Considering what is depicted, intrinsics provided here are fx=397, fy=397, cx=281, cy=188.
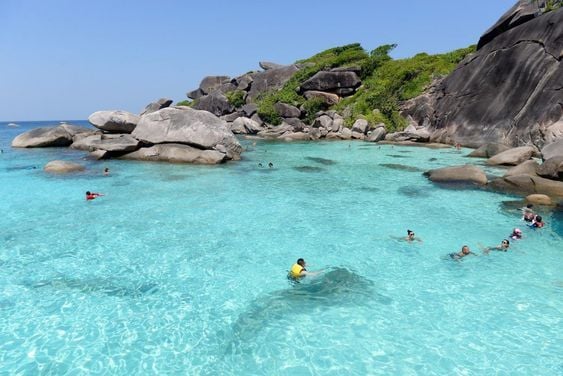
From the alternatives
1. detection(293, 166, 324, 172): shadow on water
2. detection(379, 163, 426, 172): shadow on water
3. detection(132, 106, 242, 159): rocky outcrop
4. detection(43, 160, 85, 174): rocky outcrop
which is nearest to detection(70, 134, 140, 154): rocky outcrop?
detection(132, 106, 242, 159): rocky outcrop

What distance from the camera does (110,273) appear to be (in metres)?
10.5

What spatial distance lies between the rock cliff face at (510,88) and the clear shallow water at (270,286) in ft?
44.0

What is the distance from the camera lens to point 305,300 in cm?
918

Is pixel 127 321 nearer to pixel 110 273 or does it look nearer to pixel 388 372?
pixel 110 273

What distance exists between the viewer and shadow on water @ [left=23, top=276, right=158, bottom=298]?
31.0 ft

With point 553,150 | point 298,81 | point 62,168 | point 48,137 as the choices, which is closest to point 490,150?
point 553,150

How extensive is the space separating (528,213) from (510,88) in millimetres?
20662

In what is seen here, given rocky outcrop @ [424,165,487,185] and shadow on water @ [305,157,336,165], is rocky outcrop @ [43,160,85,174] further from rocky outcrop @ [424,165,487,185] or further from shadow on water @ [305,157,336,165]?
rocky outcrop @ [424,165,487,185]

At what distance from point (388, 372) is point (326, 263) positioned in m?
4.64

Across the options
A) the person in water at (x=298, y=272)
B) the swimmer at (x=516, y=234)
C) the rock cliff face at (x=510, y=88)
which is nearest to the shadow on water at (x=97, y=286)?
the person in water at (x=298, y=272)

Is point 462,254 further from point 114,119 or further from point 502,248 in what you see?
point 114,119

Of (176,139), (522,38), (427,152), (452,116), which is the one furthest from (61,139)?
(522,38)

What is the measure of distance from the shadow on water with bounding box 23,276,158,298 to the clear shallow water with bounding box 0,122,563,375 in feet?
0.16

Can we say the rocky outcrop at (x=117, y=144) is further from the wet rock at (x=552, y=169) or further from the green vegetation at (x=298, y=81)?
the green vegetation at (x=298, y=81)
